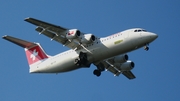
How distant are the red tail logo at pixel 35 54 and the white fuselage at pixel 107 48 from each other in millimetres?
2154

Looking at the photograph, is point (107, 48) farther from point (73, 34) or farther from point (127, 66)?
point (127, 66)

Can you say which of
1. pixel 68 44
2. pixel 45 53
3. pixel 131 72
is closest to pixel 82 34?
pixel 68 44

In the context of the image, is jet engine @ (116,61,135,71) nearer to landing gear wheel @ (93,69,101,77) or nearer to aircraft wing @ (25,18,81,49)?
landing gear wheel @ (93,69,101,77)

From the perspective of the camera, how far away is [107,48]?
30.1 meters

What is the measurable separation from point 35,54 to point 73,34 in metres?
5.64

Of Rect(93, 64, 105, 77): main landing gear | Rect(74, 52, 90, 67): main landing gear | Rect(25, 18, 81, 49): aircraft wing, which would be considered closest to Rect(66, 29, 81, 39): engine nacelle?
Rect(25, 18, 81, 49): aircraft wing

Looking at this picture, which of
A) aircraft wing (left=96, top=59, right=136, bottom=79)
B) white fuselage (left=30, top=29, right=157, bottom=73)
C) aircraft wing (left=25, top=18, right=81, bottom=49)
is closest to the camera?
white fuselage (left=30, top=29, right=157, bottom=73)

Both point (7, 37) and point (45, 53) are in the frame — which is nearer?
point (7, 37)

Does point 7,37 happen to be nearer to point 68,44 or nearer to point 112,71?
point 68,44

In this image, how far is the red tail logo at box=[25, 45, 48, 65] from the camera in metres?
34.3

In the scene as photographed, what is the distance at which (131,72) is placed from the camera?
36.6m

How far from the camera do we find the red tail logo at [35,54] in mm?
34344

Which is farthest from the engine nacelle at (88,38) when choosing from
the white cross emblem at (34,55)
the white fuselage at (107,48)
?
the white cross emblem at (34,55)

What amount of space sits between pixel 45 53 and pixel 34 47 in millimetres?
1225
